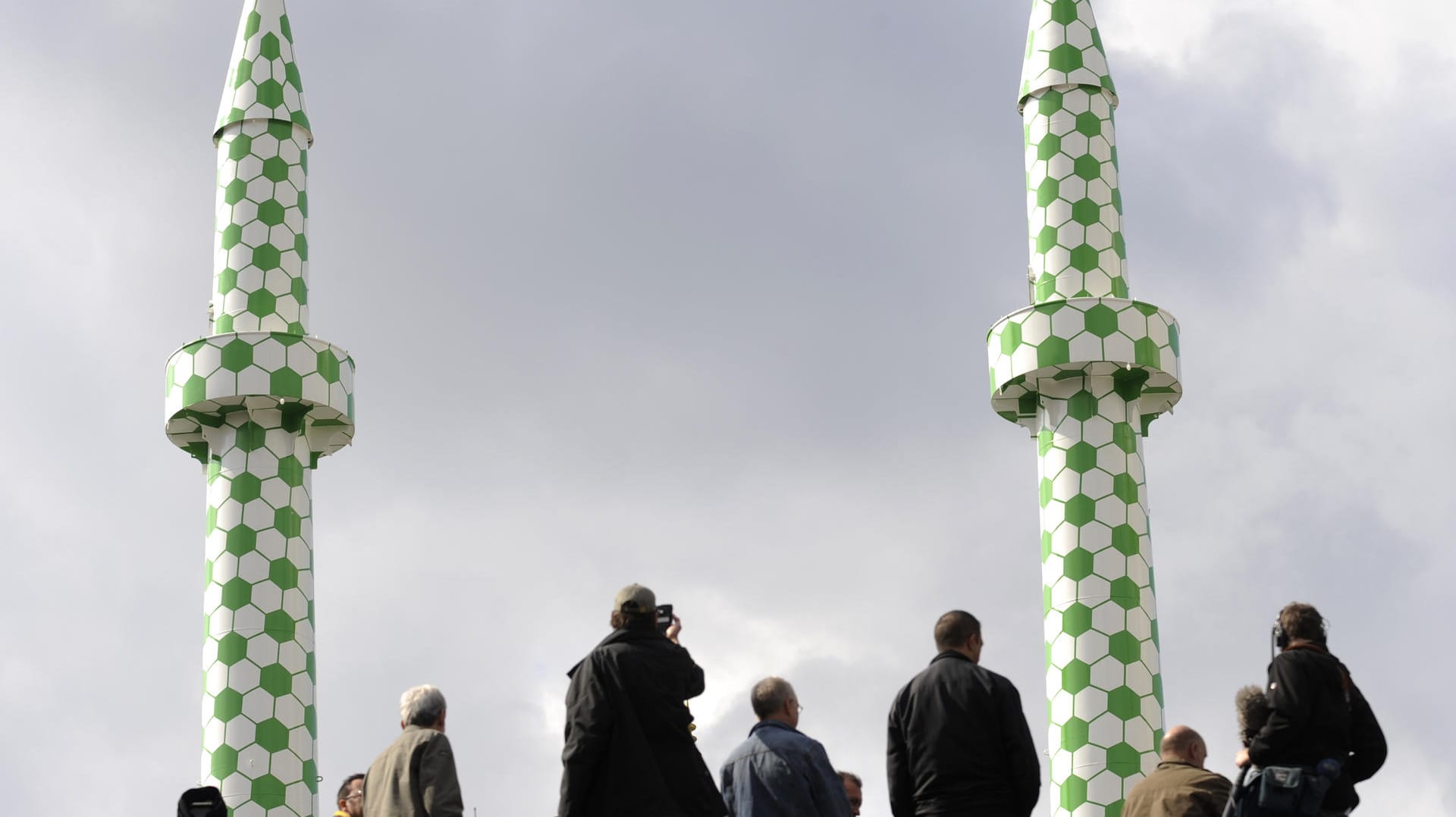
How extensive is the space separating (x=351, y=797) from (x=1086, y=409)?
1153cm

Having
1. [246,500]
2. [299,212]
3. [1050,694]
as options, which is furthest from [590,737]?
[299,212]

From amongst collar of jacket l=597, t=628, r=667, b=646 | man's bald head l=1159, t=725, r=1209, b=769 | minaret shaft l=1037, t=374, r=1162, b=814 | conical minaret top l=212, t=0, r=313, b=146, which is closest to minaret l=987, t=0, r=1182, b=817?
minaret shaft l=1037, t=374, r=1162, b=814

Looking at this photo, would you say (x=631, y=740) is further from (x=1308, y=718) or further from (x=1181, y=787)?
(x=1308, y=718)

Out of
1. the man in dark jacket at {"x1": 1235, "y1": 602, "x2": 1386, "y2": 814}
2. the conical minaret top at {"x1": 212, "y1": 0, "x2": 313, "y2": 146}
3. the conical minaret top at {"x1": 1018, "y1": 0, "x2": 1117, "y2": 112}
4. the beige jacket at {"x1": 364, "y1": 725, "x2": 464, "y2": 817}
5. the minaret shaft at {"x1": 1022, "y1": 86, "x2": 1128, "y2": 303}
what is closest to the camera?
the man in dark jacket at {"x1": 1235, "y1": 602, "x2": 1386, "y2": 814}

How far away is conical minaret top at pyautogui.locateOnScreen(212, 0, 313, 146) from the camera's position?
82.3ft

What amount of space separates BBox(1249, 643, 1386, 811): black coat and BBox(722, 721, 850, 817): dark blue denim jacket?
7.27ft

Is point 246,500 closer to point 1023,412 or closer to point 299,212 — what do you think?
point 299,212

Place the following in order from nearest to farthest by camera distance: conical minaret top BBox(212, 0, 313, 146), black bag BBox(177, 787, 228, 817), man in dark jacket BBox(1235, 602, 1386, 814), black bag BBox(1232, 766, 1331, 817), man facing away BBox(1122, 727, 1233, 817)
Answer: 1. black bag BBox(1232, 766, 1331, 817)
2. man in dark jacket BBox(1235, 602, 1386, 814)
3. man facing away BBox(1122, 727, 1233, 817)
4. black bag BBox(177, 787, 228, 817)
5. conical minaret top BBox(212, 0, 313, 146)

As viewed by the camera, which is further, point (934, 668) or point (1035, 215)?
point (1035, 215)

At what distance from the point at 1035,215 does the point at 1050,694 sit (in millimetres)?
5084

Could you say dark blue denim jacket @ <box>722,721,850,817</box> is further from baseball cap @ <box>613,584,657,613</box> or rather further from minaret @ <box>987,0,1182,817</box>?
minaret @ <box>987,0,1182,817</box>

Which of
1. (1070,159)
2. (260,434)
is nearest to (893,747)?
(1070,159)

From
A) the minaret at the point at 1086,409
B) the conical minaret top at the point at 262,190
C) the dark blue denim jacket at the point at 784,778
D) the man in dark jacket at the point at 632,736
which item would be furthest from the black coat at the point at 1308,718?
the conical minaret top at the point at 262,190

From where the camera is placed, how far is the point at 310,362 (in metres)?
23.8
